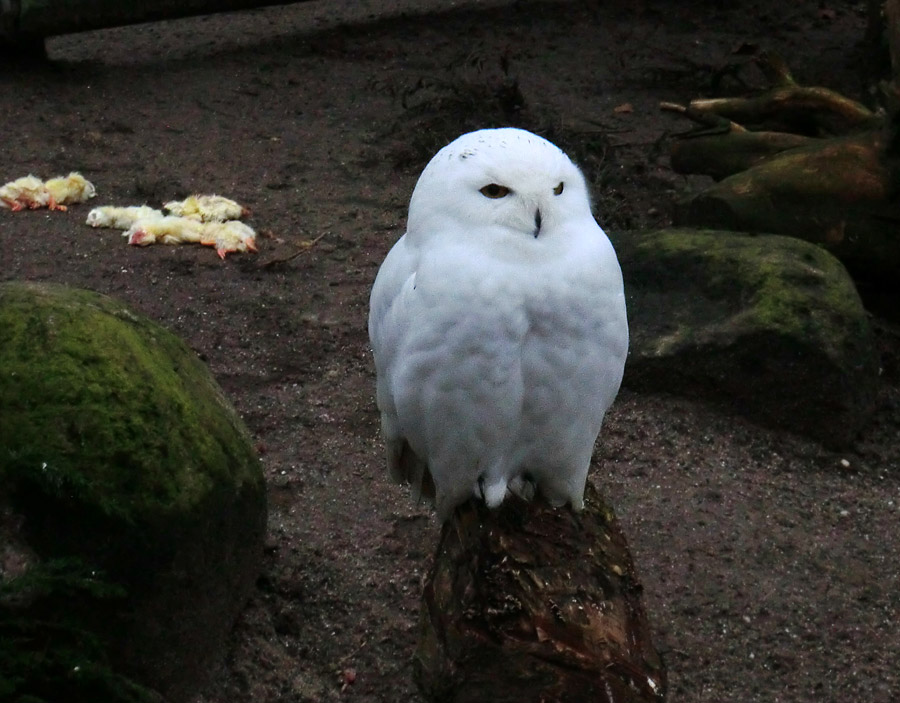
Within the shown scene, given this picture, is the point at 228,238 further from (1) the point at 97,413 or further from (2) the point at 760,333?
(1) the point at 97,413

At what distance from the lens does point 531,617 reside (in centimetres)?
270

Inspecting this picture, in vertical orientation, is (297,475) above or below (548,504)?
below

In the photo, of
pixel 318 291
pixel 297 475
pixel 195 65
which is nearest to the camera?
pixel 297 475

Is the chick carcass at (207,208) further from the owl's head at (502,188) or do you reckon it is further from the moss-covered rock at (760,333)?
the owl's head at (502,188)

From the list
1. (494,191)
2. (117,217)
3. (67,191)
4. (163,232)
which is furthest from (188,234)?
(494,191)

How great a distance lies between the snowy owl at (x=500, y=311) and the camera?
95.6 inches

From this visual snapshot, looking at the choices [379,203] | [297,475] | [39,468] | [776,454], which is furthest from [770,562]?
[379,203]

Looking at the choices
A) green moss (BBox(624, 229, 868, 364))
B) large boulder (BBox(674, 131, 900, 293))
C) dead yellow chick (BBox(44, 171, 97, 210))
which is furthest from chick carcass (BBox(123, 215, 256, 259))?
large boulder (BBox(674, 131, 900, 293))

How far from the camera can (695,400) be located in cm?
431

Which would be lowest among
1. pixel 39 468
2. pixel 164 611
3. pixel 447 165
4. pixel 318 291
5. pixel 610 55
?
pixel 610 55

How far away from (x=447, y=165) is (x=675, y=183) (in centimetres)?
395

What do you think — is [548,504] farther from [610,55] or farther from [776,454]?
[610,55]

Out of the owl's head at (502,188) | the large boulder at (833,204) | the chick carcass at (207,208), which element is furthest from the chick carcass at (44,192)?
the owl's head at (502,188)

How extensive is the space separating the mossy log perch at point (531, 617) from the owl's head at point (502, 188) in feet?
2.47
